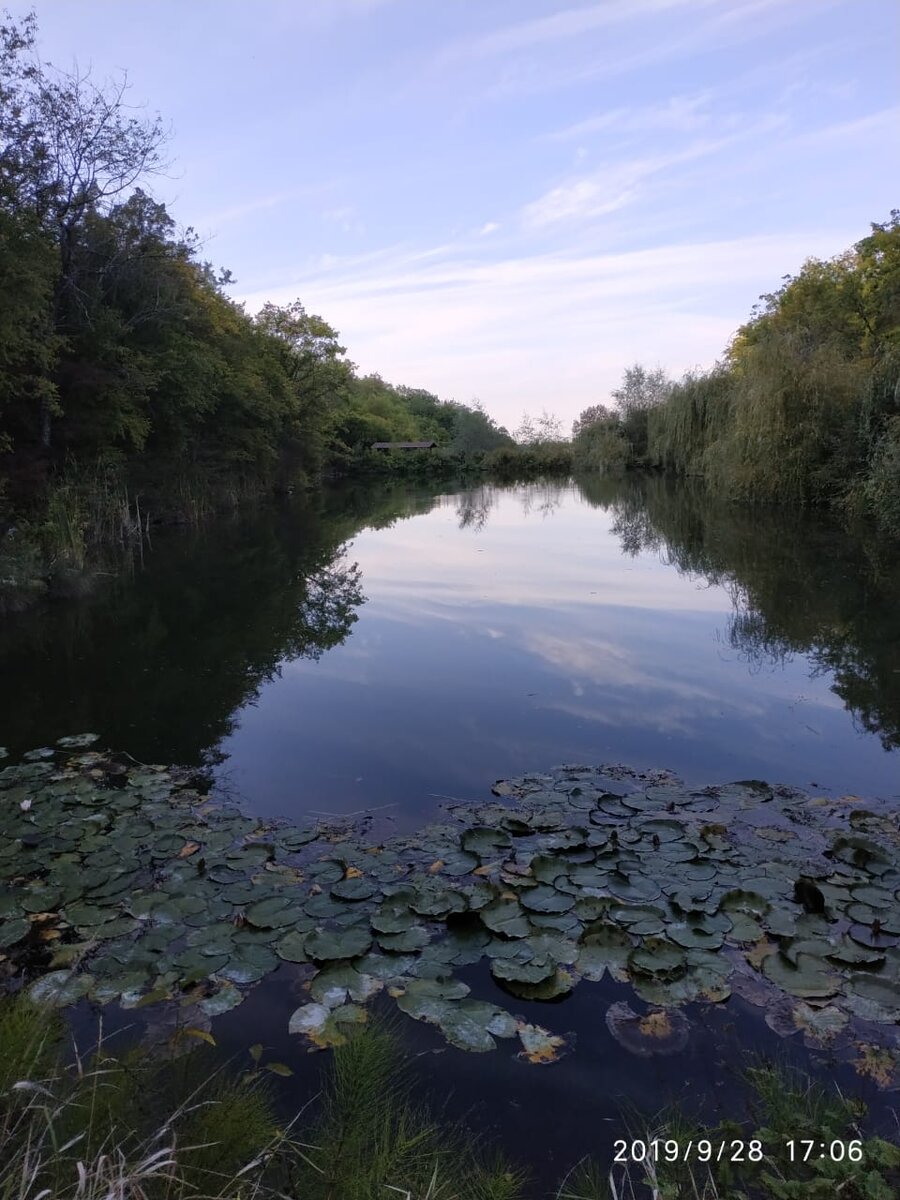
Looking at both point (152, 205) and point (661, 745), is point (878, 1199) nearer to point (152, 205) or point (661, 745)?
point (661, 745)

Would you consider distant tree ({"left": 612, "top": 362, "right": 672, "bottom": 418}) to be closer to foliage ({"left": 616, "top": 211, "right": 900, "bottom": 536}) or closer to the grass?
foliage ({"left": 616, "top": 211, "right": 900, "bottom": 536})

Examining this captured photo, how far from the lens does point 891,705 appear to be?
682cm

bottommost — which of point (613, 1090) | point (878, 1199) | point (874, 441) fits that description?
point (613, 1090)

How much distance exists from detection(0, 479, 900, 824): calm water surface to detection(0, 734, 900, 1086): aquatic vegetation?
2.11 feet

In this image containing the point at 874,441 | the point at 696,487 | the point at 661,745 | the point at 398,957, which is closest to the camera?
the point at 398,957

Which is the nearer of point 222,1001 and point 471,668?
point 222,1001

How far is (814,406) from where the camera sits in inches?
771

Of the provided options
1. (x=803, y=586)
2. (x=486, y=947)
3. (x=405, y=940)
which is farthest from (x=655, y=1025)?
(x=803, y=586)

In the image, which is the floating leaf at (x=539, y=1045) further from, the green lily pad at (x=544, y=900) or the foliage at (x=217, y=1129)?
the green lily pad at (x=544, y=900)

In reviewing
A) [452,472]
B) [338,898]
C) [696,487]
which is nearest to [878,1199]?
[338,898]

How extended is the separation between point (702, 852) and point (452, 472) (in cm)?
5642

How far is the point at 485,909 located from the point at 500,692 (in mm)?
3763
